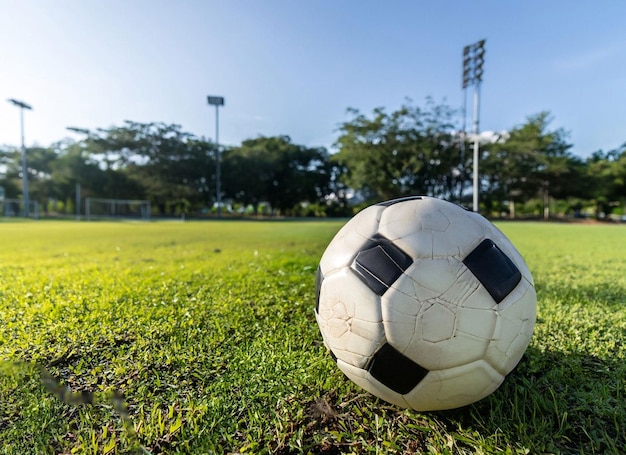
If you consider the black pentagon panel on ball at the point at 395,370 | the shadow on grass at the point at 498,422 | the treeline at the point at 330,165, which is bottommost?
the shadow on grass at the point at 498,422

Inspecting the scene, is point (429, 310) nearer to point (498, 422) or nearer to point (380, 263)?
point (380, 263)

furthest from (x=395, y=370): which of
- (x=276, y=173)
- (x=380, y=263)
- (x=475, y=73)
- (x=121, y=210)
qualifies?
(x=276, y=173)

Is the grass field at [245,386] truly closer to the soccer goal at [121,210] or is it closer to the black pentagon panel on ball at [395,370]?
the black pentagon panel on ball at [395,370]

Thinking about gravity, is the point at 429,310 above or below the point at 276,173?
below

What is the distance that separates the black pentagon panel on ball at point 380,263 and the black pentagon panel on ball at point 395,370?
0.74 ft

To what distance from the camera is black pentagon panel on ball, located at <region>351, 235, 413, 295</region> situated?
1217 millimetres

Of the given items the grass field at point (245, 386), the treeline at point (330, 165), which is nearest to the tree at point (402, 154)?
the treeline at point (330, 165)

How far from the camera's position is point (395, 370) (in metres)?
1.20

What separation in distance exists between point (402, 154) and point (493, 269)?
36738 millimetres

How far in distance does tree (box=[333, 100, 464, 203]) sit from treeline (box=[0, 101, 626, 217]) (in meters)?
0.11

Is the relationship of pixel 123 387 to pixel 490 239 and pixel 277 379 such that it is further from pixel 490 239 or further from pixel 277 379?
pixel 490 239

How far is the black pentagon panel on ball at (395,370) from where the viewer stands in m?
1.18

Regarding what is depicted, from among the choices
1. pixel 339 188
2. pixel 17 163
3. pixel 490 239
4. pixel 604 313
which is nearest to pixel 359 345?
pixel 490 239

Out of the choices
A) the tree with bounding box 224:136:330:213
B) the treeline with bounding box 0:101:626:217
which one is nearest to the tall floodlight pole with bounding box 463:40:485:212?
the treeline with bounding box 0:101:626:217
